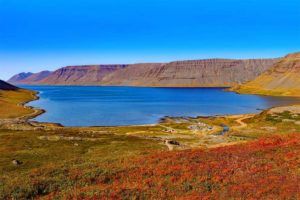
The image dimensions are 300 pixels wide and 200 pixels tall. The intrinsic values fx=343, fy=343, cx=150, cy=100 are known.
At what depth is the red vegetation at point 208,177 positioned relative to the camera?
18844mm

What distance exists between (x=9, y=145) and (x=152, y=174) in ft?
112

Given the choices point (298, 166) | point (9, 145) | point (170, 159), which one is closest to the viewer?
point (298, 166)

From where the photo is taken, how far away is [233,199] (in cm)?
1744

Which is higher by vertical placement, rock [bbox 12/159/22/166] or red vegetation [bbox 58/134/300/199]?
red vegetation [bbox 58/134/300/199]

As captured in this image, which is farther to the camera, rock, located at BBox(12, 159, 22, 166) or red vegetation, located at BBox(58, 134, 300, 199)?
rock, located at BBox(12, 159, 22, 166)

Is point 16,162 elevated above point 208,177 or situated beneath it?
situated beneath

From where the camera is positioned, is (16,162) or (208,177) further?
(16,162)

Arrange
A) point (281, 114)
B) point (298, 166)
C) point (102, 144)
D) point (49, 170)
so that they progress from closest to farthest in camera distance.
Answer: point (298, 166) < point (49, 170) < point (102, 144) < point (281, 114)

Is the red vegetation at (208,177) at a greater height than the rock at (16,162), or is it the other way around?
the red vegetation at (208,177)

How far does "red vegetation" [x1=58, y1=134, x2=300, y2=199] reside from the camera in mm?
18844

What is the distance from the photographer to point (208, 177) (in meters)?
22.2

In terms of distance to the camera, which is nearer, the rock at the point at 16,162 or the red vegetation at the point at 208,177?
the red vegetation at the point at 208,177

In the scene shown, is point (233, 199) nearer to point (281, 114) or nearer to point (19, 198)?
point (19, 198)

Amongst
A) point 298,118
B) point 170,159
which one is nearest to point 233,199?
point 170,159
